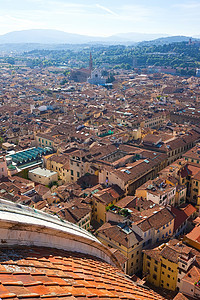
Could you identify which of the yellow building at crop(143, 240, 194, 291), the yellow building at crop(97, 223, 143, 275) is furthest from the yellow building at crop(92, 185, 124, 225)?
the yellow building at crop(143, 240, 194, 291)

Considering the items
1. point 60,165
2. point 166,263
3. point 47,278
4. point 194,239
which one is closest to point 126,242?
point 166,263

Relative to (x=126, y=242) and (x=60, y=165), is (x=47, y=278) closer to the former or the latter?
(x=126, y=242)

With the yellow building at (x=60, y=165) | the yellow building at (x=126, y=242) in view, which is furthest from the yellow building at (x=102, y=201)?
the yellow building at (x=60, y=165)

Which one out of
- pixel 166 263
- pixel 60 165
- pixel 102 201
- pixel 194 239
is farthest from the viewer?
pixel 60 165

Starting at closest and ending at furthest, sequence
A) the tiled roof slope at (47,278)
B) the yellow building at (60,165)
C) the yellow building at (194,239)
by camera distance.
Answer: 1. the tiled roof slope at (47,278)
2. the yellow building at (194,239)
3. the yellow building at (60,165)

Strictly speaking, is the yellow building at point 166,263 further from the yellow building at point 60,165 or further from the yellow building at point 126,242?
the yellow building at point 60,165

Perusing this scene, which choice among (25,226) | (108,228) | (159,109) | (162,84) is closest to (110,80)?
(162,84)

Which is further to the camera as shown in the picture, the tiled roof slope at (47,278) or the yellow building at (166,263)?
the yellow building at (166,263)

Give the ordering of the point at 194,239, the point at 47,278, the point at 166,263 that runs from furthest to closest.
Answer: the point at 194,239 → the point at 166,263 → the point at 47,278

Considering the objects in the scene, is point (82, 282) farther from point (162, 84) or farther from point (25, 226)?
point (162, 84)
